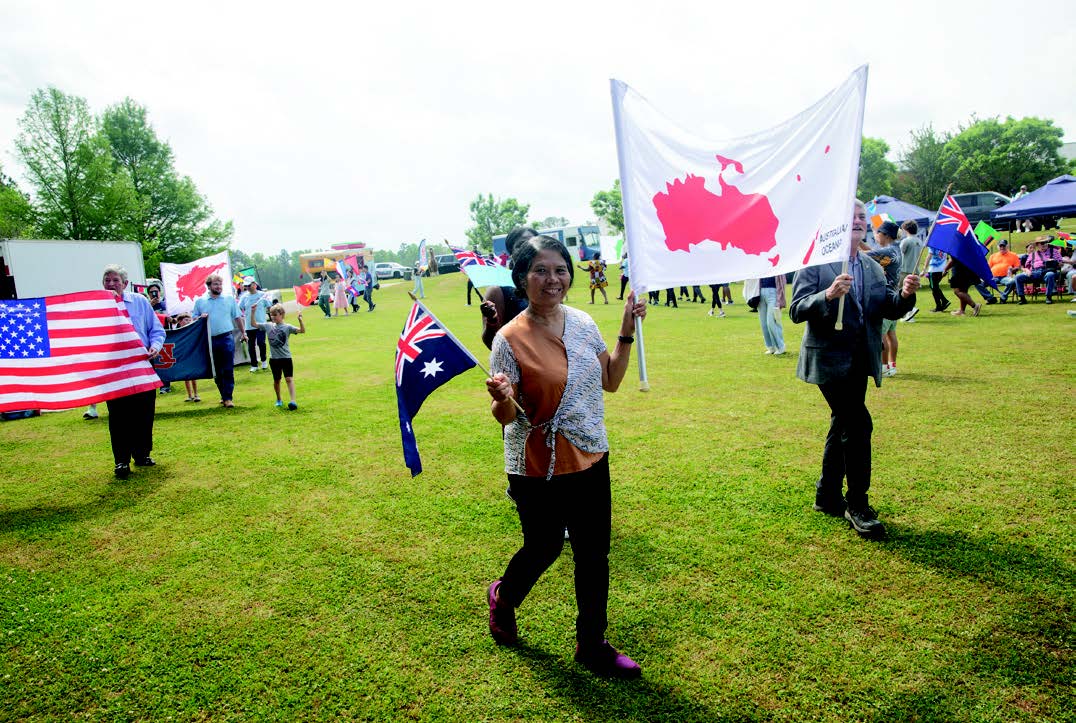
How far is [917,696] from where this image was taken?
9.37 ft

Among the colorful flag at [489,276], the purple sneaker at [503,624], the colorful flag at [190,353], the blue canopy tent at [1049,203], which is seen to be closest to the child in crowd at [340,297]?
the colorful flag at [190,353]

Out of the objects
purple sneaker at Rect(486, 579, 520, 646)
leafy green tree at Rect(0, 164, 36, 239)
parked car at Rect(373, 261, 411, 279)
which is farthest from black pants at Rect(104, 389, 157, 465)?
parked car at Rect(373, 261, 411, 279)

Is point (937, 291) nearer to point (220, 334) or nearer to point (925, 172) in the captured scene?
point (220, 334)

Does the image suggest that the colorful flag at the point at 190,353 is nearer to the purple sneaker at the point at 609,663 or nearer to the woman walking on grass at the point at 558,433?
the woman walking on grass at the point at 558,433

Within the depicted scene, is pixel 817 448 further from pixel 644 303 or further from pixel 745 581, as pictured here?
pixel 644 303

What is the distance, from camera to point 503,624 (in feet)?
11.1

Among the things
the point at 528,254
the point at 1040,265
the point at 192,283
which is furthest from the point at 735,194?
the point at 1040,265

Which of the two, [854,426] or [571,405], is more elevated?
[571,405]

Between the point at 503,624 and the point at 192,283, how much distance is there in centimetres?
1431

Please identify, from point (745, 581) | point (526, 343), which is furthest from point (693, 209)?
point (745, 581)

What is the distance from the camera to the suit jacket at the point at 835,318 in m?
4.29

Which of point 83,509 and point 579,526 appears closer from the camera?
point 579,526

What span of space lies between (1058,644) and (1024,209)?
26.6 m

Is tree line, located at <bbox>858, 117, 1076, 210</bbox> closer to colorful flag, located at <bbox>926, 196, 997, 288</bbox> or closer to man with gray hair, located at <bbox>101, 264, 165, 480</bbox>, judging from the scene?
colorful flag, located at <bbox>926, 196, 997, 288</bbox>
